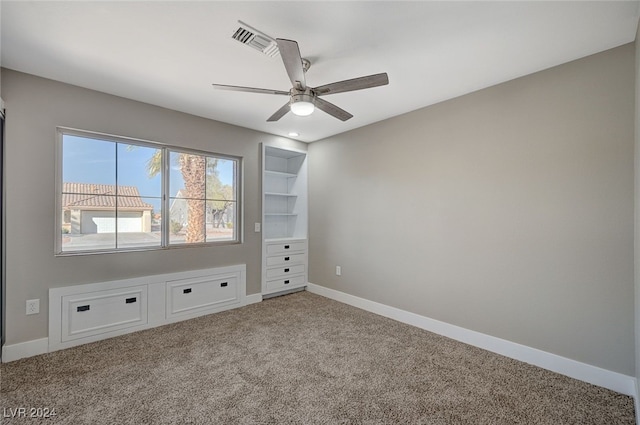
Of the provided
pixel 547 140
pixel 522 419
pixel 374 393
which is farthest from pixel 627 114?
pixel 374 393

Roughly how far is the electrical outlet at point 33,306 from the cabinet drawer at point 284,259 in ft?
7.94

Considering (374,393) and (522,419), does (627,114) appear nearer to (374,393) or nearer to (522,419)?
(522,419)

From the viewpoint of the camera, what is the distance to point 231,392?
196cm

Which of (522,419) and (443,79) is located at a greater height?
(443,79)

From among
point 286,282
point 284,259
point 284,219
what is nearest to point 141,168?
point 284,259

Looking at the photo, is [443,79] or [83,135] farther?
[83,135]

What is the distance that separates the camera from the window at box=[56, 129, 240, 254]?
2729 mm

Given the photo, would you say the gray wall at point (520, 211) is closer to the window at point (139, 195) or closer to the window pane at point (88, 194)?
the window at point (139, 195)

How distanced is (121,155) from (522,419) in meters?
4.14

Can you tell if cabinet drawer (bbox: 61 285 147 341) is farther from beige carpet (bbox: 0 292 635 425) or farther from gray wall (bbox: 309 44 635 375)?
gray wall (bbox: 309 44 635 375)

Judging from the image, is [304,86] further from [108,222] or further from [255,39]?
[108,222]

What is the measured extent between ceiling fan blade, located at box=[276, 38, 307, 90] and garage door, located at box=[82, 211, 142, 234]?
2.40 m

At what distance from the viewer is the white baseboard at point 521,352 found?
200cm

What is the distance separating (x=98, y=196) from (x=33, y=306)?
1.11 meters
